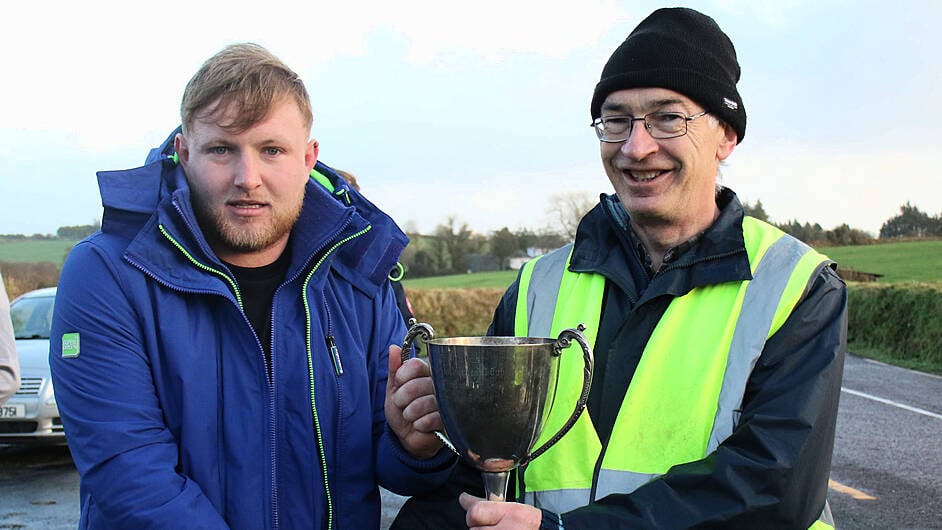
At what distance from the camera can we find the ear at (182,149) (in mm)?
2547

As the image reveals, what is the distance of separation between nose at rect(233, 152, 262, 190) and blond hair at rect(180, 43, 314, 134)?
8 cm

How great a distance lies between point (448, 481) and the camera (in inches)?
103

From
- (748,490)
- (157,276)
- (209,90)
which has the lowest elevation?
(748,490)

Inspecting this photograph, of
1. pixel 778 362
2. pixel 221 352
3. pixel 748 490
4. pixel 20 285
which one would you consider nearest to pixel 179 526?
pixel 221 352

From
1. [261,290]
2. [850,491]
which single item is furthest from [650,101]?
[850,491]

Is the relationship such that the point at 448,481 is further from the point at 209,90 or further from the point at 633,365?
the point at 209,90

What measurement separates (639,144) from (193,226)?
1304 millimetres

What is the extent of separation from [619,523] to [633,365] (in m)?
0.51

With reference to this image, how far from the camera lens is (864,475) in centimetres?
744

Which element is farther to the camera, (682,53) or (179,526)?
(682,53)

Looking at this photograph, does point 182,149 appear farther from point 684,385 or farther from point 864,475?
point 864,475

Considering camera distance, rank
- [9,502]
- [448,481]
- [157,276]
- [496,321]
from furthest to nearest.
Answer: [9,502]
[496,321]
[448,481]
[157,276]

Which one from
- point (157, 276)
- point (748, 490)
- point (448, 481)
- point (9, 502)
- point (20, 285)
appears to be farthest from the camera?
point (20, 285)

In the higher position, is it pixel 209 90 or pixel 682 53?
pixel 682 53
